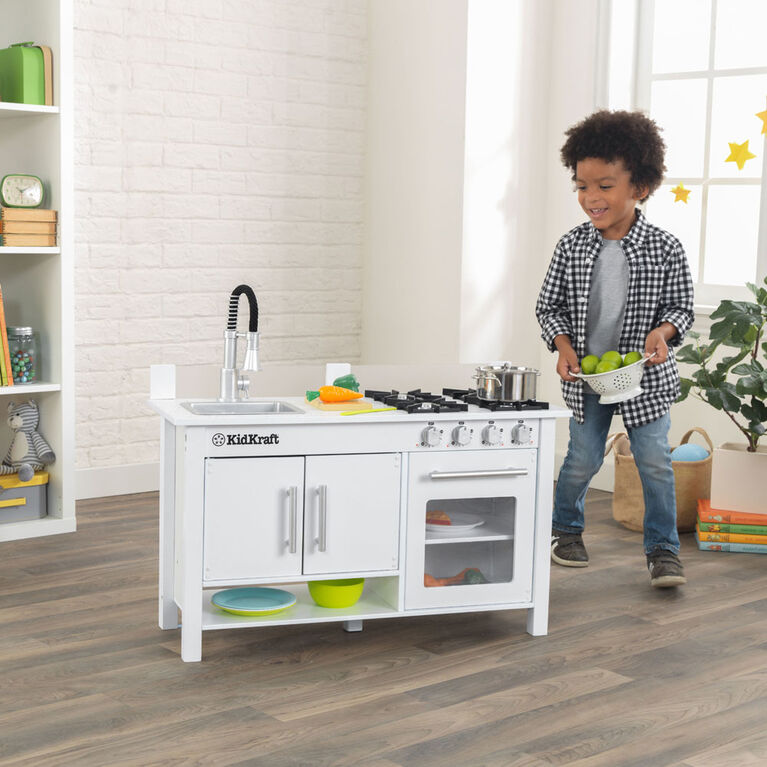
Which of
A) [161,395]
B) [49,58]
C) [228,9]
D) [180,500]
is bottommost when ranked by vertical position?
[180,500]

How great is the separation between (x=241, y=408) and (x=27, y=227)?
4.46 feet

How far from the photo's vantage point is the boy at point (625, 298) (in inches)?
137

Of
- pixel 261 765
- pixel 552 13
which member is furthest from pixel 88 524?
pixel 552 13

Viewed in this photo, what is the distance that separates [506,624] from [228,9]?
289cm

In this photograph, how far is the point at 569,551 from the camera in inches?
149

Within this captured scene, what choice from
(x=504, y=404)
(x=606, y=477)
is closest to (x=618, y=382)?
(x=504, y=404)

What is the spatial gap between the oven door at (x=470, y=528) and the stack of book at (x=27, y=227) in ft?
5.82

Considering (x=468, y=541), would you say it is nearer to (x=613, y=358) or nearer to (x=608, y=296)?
(x=613, y=358)

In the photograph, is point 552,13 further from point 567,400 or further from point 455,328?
point 567,400

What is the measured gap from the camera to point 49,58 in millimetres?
3910

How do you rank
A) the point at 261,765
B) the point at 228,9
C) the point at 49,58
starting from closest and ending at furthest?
the point at 261,765 → the point at 49,58 → the point at 228,9

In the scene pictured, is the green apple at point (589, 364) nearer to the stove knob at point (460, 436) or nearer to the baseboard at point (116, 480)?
the stove knob at point (460, 436)

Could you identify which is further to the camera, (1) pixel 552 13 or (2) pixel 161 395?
(1) pixel 552 13

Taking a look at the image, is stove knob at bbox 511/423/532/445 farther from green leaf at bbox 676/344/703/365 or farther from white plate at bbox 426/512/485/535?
green leaf at bbox 676/344/703/365
